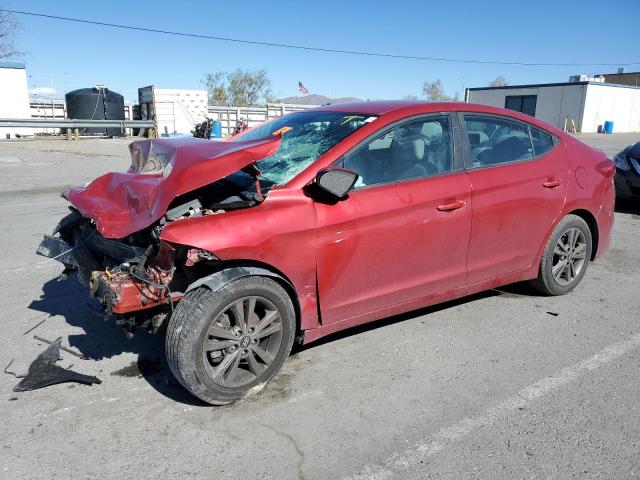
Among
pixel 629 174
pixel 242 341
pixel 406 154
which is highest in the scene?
pixel 406 154

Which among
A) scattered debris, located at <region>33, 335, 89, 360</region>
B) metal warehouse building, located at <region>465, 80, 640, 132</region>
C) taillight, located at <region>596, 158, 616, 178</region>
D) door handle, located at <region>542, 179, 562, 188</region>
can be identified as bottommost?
scattered debris, located at <region>33, 335, 89, 360</region>

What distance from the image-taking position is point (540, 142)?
15.0 ft

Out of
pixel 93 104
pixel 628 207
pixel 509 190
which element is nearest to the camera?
pixel 509 190

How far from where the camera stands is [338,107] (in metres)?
4.38

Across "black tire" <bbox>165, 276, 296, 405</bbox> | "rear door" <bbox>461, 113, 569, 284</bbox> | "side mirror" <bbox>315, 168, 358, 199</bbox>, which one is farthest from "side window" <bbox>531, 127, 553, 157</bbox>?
"black tire" <bbox>165, 276, 296, 405</bbox>

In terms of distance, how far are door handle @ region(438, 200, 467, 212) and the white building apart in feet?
93.5

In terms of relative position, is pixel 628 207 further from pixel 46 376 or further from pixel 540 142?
pixel 46 376

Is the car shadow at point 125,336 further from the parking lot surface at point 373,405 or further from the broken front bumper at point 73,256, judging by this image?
the broken front bumper at point 73,256

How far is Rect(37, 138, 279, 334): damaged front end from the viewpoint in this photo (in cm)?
306

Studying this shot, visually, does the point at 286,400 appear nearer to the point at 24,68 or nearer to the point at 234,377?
the point at 234,377

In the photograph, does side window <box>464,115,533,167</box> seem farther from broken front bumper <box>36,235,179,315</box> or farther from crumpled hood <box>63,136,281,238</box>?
broken front bumper <box>36,235,179,315</box>

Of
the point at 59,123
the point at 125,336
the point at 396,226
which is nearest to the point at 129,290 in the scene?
the point at 125,336

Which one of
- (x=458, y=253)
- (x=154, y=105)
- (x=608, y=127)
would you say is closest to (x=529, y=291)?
(x=458, y=253)

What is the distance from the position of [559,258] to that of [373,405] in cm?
257
